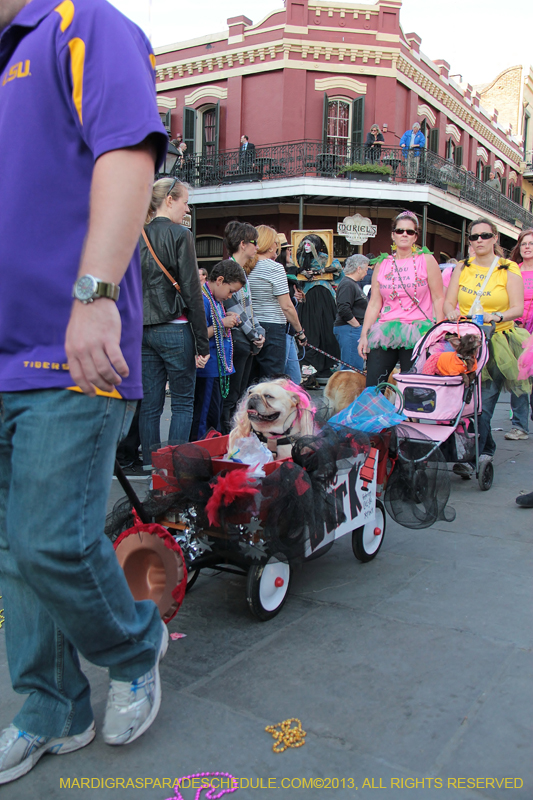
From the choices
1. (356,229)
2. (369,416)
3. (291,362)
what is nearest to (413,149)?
(356,229)

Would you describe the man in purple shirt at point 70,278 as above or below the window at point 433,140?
below

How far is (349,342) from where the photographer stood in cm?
920

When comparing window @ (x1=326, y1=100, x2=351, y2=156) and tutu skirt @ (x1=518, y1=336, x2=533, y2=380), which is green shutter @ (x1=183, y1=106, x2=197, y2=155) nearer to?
window @ (x1=326, y1=100, x2=351, y2=156)

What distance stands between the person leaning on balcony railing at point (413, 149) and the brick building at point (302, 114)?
0.74 ft

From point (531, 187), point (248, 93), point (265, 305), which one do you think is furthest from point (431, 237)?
point (265, 305)

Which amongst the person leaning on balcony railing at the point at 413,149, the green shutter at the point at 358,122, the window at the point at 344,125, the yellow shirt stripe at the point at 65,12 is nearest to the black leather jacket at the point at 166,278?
the yellow shirt stripe at the point at 65,12

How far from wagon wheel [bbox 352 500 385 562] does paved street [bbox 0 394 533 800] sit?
0.23 feet

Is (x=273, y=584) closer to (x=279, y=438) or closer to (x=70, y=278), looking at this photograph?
(x=279, y=438)

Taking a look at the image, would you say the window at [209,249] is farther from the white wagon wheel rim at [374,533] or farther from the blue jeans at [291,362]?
the white wagon wheel rim at [374,533]

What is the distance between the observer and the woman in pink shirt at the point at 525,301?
6734 mm

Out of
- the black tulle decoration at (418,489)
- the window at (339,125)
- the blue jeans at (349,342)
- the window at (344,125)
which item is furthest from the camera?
the window at (339,125)

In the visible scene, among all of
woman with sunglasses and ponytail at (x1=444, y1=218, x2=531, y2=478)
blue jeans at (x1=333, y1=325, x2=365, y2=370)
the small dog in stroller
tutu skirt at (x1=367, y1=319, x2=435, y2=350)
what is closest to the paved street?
the small dog in stroller

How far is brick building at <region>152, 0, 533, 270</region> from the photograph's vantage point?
21.7 metres

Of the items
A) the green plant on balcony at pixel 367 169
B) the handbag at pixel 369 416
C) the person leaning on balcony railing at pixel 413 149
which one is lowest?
the handbag at pixel 369 416
